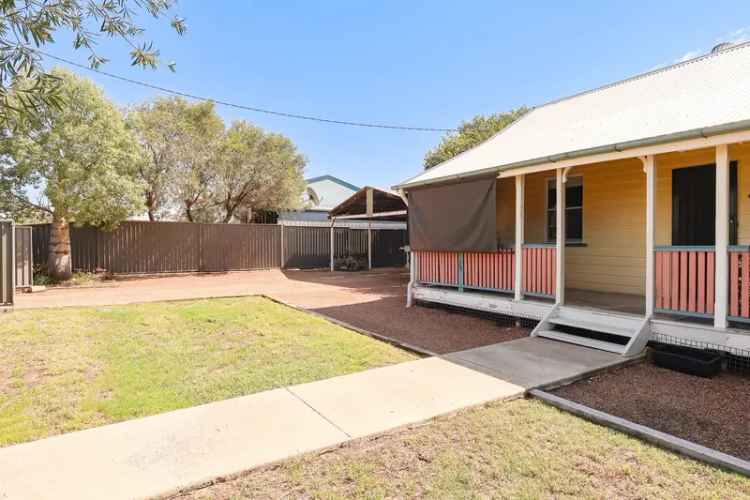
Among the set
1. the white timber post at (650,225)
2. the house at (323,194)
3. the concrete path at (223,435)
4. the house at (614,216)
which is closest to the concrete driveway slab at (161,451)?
the concrete path at (223,435)

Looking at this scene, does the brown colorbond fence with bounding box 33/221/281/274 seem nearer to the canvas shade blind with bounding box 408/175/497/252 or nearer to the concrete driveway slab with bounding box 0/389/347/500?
the canvas shade blind with bounding box 408/175/497/252

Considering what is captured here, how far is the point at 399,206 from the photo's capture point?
1736 cm

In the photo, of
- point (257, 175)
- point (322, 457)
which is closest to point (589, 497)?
point (322, 457)

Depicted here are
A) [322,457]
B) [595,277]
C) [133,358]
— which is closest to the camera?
[322,457]

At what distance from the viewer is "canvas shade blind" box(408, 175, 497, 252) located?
7.30m

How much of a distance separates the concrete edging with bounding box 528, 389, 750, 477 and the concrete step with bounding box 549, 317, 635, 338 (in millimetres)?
2189

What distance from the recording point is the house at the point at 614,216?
16.0 feet

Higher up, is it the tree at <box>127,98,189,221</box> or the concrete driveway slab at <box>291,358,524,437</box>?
the tree at <box>127,98,189,221</box>

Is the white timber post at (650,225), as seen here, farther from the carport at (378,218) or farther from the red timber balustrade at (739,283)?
the carport at (378,218)

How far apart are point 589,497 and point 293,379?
9.64 ft

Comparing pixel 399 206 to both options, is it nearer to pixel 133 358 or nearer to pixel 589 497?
pixel 133 358

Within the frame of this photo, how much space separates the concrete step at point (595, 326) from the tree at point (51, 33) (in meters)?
5.84

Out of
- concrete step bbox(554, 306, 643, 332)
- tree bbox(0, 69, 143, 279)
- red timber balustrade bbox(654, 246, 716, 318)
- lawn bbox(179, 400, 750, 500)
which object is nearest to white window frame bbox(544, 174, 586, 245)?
concrete step bbox(554, 306, 643, 332)

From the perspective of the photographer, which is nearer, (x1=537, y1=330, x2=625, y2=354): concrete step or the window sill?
(x1=537, y1=330, x2=625, y2=354): concrete step
